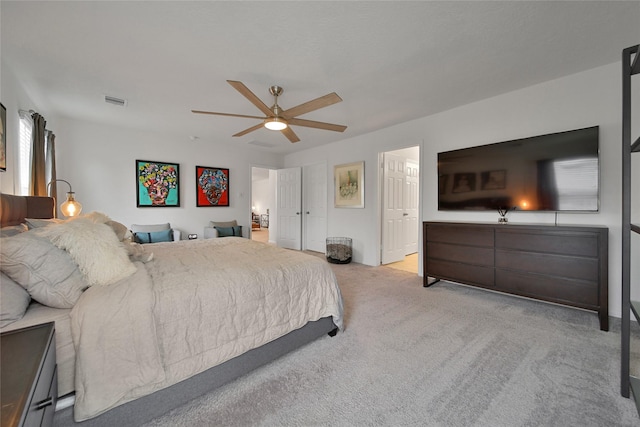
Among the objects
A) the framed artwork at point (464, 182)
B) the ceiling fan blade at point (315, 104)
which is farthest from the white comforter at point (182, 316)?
the framed artwork at point (464, 182)

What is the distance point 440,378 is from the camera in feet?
5.57

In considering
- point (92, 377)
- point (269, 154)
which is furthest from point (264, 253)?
point (269, 154)

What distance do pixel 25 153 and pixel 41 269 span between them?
270 centimetres

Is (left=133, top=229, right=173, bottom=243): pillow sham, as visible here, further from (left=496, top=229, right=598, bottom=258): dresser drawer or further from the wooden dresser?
(left=496, top=229, right=598, bottom=258): dresser drawer

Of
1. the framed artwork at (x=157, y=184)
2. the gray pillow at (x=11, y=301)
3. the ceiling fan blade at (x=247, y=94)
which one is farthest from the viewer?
the framed artwork at (x=157, y=184)

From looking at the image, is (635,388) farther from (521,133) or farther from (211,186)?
(211,186)

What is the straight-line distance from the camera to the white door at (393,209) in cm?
479

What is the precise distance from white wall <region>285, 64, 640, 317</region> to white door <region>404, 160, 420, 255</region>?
98cm

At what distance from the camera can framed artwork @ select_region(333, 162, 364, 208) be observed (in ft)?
16.1

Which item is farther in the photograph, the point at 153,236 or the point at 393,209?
the point at 393,209

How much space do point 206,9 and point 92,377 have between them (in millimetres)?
2233

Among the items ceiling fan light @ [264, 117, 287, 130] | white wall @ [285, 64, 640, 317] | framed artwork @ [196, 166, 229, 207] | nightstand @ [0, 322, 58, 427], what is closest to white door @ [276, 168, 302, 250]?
framed artwork @ [196, 166, 229, 207]

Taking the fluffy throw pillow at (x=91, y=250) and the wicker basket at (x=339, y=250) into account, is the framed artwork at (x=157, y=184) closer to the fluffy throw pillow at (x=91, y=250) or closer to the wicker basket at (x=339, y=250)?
the wicker basket at (x=339, y=250)

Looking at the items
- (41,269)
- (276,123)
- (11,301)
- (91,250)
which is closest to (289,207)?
(276,123)
